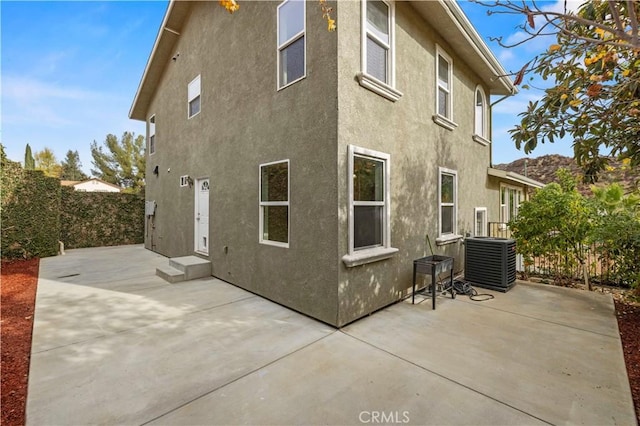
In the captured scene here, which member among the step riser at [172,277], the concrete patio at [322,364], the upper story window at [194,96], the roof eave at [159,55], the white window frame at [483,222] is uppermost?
the roof eave at [159,55]

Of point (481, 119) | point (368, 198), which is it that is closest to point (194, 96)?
point (368, 198)

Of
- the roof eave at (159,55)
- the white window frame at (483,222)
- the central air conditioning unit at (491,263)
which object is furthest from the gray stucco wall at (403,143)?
the roof eave at (159,55)

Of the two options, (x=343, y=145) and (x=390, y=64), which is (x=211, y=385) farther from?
→ (x=390, y=64)

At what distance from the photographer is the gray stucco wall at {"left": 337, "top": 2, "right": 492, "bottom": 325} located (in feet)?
13.2

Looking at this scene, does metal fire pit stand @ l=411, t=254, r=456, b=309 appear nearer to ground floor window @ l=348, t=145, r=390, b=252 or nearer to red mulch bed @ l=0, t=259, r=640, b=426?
ground floor window @ l=348, t=145, r=390, b=252

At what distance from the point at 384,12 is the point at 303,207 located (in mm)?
3721

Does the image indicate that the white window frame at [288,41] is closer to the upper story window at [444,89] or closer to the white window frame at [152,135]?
the upper story window at [444,89]

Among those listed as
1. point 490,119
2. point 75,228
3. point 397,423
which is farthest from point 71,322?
point 490,119

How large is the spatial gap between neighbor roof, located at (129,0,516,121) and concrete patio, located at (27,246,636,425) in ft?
10.7

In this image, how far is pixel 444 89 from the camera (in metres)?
6.73

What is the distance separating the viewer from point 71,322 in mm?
4188

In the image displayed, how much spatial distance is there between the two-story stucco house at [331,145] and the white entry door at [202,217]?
6cm

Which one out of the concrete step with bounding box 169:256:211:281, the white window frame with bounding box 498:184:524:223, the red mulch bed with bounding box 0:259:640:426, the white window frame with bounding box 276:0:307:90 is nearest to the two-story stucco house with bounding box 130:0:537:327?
the white window frame with bounding box 276:0:307:90

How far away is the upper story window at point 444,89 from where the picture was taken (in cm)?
637
